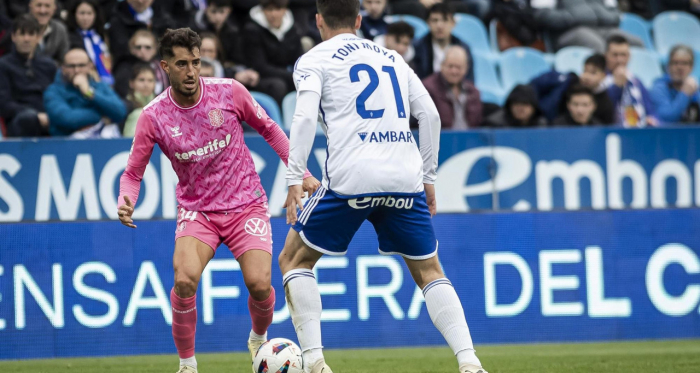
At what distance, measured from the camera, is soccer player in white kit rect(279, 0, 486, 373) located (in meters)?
5.23

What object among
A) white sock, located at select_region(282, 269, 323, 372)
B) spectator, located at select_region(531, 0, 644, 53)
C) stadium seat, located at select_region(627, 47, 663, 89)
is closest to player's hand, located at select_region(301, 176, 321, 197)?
white sock, located at select_region(282, 269, 323, 372)

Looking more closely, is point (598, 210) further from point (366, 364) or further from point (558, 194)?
point (366, 364)

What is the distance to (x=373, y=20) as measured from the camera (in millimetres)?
11797

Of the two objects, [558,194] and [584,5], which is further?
[584,5]

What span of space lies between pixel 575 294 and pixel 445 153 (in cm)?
192

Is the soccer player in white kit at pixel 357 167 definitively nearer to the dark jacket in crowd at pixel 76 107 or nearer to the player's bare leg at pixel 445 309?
the player's bare leg at pixel 445 309

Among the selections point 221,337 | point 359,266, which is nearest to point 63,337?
point 221,337

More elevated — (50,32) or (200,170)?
(50,32)

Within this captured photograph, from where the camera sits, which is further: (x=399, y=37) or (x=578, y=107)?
(x=399, y=37)

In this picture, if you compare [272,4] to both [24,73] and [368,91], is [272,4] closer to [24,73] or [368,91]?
[24,73]

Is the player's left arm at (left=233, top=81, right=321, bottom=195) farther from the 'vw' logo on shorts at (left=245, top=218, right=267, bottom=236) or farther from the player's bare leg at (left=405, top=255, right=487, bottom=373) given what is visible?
the player's bare leg at (left=405, top=255, right=487, bottom=373)

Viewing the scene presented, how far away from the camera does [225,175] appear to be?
6188 mm

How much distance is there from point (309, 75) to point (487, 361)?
3261 millimetres

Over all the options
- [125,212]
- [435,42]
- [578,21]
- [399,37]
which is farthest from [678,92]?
[125,212]
